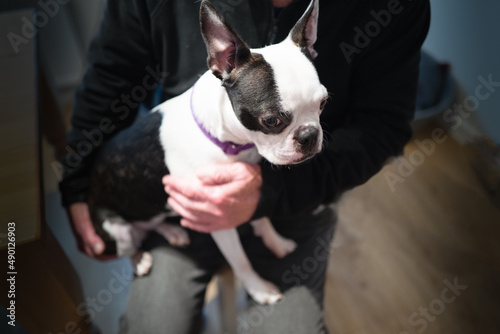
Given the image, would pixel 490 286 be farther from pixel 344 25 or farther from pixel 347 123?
pixel 344 25

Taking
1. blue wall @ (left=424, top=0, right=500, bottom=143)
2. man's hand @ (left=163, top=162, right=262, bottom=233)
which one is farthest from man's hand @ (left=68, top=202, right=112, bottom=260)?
blue wall @ (left=424, top=0, right=500, bottom=143)

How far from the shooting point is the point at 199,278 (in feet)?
3.65

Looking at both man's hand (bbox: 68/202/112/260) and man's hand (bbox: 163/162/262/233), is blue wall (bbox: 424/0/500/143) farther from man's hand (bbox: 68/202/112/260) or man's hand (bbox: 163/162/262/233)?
man's hand (bbox: 68/202/112/260)

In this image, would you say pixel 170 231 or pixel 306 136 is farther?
pixel 170 231

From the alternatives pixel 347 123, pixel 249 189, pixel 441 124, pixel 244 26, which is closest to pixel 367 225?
pixel 441 124

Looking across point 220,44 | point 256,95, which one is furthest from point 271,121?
point 220,44

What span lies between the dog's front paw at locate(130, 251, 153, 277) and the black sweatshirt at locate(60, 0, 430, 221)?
0.81 feet

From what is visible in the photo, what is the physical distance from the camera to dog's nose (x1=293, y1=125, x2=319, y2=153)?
0.65 m

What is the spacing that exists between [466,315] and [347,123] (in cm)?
63

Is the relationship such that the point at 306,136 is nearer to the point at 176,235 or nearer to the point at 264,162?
the point at 264,162

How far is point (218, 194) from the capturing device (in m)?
0.85

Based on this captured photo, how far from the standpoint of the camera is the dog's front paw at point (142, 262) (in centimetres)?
111

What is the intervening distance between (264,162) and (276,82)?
1.00 feet

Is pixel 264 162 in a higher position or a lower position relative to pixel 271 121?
lower
